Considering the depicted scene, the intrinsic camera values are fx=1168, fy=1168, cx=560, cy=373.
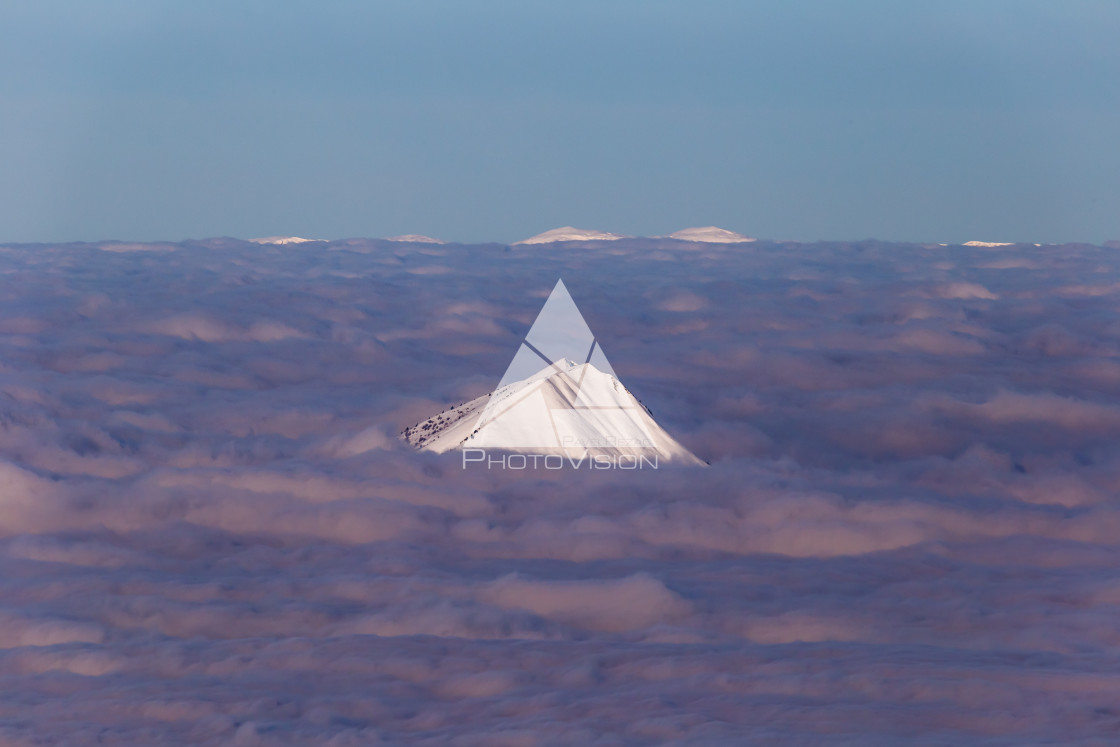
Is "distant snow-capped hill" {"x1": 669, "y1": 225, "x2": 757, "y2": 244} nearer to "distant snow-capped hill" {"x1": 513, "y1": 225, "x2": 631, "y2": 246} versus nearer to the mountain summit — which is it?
"distant snow-capped hill" {"x1": 513, "y1": 225, "x2": 631, "y2": 246}

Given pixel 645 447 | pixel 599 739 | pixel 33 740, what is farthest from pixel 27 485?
pixel 599 739

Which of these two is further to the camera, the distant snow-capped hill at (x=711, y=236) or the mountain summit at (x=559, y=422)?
the distant snow-capped hill at (x=711, y=236)

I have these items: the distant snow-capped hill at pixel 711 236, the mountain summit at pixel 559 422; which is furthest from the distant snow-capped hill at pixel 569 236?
the mountain summit at pixel 559 422

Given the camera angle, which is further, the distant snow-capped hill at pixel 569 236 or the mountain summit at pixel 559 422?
the distant snow-capped hill at pixel 569 236

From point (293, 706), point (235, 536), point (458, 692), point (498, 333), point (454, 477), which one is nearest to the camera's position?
point (293, 706)

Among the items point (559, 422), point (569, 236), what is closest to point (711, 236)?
point (569, 236)

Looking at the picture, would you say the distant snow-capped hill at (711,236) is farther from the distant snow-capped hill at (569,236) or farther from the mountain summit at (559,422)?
the mountain summit at (559,422)

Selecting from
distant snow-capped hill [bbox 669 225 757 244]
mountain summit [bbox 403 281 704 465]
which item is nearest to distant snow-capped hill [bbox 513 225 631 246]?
distant snow-capped hill [bbox 669 225 757 244]

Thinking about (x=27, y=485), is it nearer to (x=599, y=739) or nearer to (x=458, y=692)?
(x=458, y=692)
